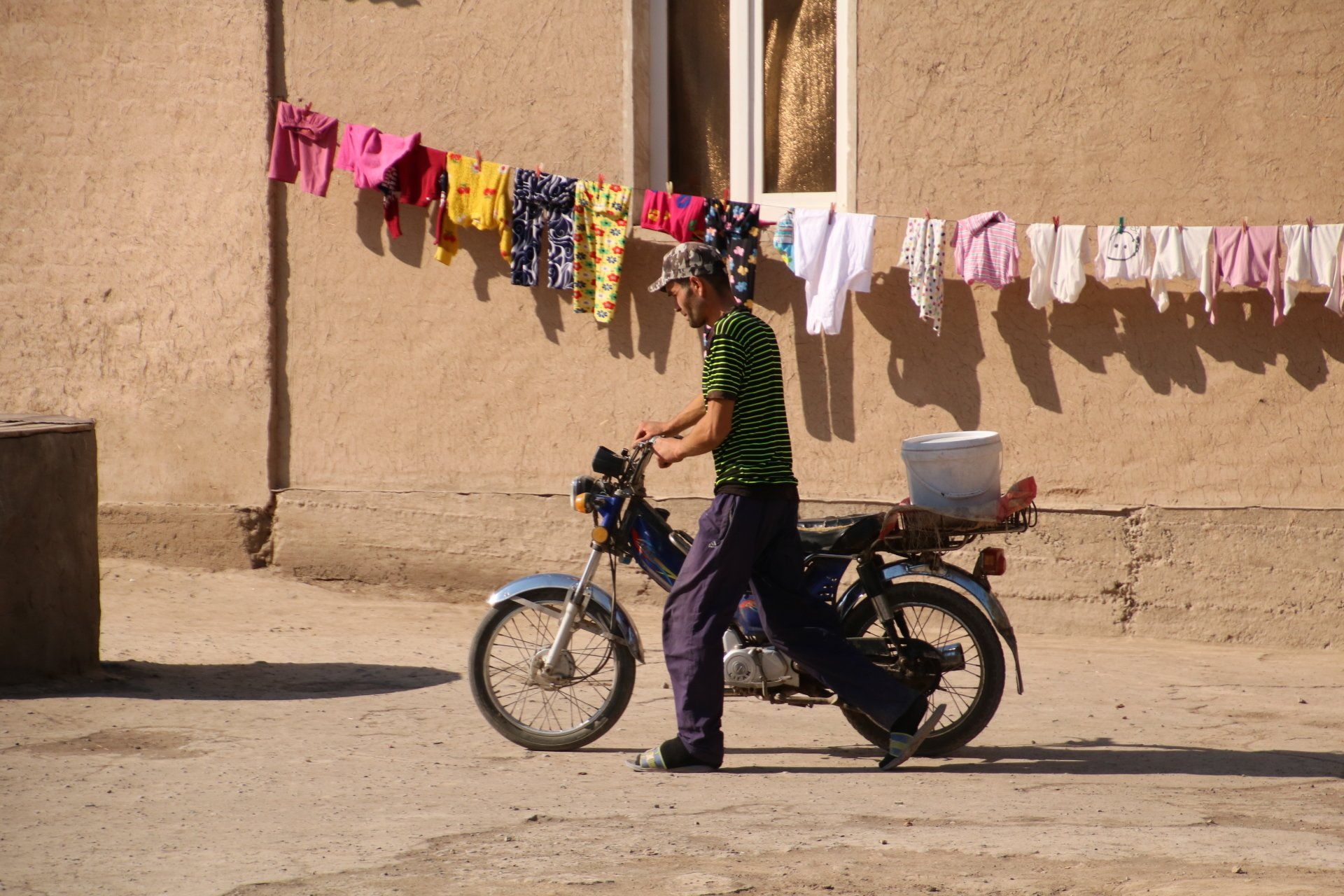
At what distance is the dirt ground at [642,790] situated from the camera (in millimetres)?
3646

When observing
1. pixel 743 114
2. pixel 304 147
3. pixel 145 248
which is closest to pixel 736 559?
pixel 743 114

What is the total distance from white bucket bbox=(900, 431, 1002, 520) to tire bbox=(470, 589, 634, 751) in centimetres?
124

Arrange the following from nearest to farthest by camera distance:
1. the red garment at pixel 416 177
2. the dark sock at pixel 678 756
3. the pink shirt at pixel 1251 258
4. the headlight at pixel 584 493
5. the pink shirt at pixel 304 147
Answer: the dark sock at pixel 678 756 → the headlight at pixel 584 493 → the pink shirt at pixel 1251 258 → the red garment at pixel 416 177 → the pink shirt at pixel 304 147

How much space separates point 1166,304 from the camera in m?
6.96

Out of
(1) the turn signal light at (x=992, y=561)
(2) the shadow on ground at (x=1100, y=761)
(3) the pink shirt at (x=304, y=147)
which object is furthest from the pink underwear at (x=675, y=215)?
(2) the shadow on ground at (x=1100, y=761)

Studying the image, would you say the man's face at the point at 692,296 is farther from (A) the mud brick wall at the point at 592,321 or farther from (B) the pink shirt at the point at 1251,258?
(B) the pink shirt at the point at 1251,258

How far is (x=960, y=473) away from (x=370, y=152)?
4588 mm

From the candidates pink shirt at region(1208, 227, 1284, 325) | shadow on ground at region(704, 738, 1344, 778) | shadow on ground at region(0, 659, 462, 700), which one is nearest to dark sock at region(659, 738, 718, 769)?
shadow on ground at region(704, 738, 1344, 778)

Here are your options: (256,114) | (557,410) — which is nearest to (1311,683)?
(557,410)

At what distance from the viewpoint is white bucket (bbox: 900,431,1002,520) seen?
4.84 m

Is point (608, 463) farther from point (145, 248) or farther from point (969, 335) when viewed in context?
point (145, 248)

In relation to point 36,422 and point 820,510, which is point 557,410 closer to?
point 820,510

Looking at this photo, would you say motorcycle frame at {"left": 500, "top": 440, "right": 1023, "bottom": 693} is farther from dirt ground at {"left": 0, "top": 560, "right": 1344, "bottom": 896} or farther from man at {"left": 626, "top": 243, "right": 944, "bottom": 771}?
dirt ground at {"left": 0, "top": 560, "right": 1344, "bottom": 896}

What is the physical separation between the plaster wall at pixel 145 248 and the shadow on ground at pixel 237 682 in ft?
6.81
